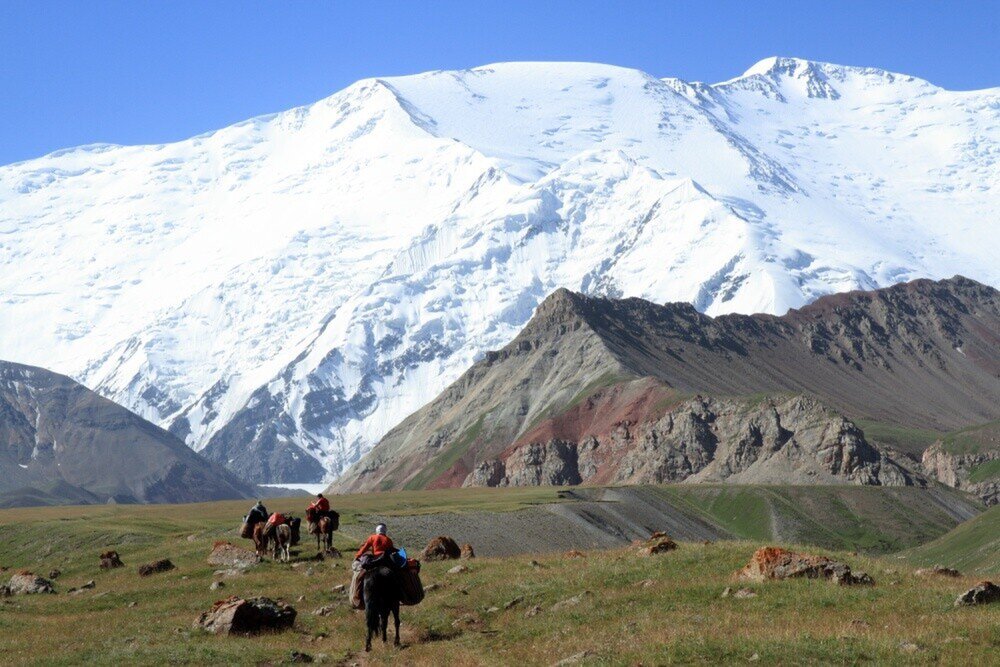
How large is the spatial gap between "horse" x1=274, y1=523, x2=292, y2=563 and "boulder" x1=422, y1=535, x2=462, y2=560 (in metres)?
5.22

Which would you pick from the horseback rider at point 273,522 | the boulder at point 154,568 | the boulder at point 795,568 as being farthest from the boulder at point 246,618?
the boulder at point 154,568

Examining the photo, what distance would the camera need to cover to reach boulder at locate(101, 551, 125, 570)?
6038 cm

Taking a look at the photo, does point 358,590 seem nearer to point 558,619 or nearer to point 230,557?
point 558,619

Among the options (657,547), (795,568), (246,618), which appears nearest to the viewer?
(246,618)

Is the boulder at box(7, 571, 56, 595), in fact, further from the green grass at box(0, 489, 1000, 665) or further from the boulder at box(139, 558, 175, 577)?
the boulder at box(139, 558, 175, 577)

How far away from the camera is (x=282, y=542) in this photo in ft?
176

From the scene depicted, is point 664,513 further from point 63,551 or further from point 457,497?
point 63,551

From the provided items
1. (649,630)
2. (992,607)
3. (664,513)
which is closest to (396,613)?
(649,630)

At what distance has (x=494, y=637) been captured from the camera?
36406 mm

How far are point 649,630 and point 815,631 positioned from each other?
4.02 meters

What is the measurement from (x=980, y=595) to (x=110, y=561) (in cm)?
3917

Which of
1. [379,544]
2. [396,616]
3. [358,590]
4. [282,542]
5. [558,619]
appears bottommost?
[558,619]

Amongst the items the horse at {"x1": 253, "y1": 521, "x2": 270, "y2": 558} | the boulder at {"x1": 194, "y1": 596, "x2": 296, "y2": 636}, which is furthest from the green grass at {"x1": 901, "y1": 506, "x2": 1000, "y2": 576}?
the boulder at {"x1": 194, "y1": 596, "x2": 296, "y2": 636}

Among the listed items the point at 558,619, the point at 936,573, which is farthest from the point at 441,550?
the point at 936,573
